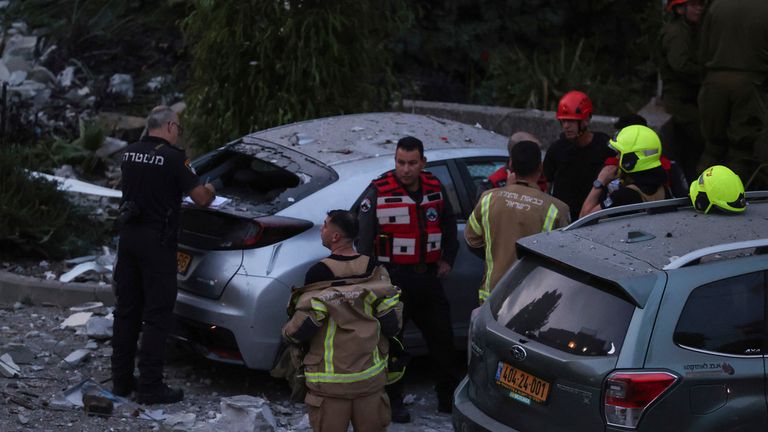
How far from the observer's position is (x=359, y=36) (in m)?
10.6

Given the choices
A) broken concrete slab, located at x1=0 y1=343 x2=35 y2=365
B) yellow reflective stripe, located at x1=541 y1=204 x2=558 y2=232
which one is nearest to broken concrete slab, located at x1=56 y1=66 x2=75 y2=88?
broken concrete slab, located at x1=0 y1=343 x2=35 y2=365

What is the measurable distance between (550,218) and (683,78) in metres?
4.36

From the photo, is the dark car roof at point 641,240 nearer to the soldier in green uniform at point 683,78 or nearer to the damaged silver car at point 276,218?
the damaged silver car at point 276,218

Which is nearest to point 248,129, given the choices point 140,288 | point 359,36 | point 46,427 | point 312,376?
point 359,36

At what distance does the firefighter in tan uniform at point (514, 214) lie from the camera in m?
6.57

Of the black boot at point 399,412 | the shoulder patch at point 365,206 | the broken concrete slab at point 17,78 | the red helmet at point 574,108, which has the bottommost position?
the black boot at point 399,412

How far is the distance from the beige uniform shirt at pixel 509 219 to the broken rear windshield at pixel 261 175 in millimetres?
1175

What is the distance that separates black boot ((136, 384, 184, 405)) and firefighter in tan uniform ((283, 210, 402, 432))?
6.20 feet

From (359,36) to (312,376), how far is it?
5.54 meters

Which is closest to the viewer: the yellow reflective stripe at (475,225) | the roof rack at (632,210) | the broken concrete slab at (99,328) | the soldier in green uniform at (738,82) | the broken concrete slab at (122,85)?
the roof rack at (632,210)

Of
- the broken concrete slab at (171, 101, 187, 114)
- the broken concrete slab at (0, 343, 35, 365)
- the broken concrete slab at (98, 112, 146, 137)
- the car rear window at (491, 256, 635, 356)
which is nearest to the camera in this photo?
the car rear window at (491, 256, 635, 356)

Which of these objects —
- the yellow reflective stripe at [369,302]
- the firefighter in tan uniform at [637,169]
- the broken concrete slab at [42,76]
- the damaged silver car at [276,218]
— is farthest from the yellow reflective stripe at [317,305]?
the broken concrete slab at [42,76]

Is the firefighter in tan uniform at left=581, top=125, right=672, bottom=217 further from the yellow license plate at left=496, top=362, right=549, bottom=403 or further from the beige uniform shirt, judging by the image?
the yellow license plate at left=496, top=362, right=549, bottom=403

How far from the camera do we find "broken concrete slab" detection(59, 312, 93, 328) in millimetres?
8844
